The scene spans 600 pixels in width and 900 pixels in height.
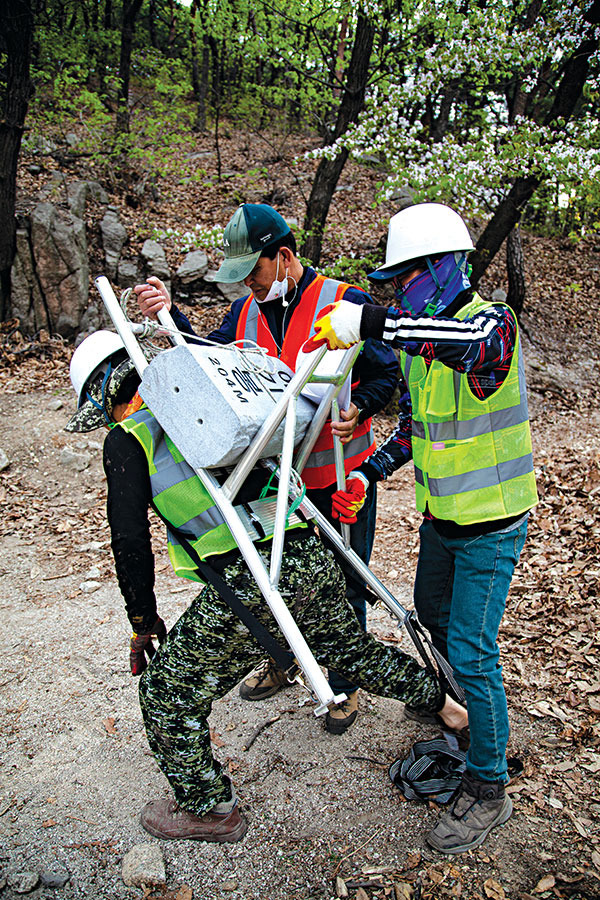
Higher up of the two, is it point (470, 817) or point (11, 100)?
point (11, 100)

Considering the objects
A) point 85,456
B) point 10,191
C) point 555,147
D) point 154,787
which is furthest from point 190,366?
Answer: point 10,191

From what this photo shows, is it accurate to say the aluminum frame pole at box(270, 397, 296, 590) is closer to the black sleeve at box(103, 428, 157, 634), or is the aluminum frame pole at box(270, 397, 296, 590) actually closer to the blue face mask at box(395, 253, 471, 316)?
the black sleeve at box(103, 428, 157, 634)

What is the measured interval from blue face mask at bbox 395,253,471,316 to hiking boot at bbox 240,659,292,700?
240 centimetres

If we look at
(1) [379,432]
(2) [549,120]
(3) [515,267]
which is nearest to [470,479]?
(1) [379,432]

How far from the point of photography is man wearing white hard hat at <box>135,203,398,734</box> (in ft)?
9.88

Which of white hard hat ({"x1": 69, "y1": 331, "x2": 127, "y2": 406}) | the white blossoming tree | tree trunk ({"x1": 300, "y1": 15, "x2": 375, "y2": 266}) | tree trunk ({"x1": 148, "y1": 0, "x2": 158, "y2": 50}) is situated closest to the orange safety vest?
white hard hat ({"x1": 69, "y1": 331, "x2": 127, "y2": 406})

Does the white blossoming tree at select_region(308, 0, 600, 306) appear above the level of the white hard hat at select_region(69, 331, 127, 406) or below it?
above

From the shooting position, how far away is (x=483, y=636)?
8.46 feet

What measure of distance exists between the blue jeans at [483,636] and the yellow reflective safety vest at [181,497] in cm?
94

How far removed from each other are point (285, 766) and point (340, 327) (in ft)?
7.89

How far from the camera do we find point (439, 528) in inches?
109

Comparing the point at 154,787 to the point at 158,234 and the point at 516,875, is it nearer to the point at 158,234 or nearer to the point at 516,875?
the point at 516,875

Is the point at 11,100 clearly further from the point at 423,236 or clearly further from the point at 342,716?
the point at 342,716

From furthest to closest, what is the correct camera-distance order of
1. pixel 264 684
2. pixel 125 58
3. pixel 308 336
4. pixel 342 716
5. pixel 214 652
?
pixel 125 58 < pixel 264 684 < pixel 342 716 < pixel 308 336 < pixel 214 652
